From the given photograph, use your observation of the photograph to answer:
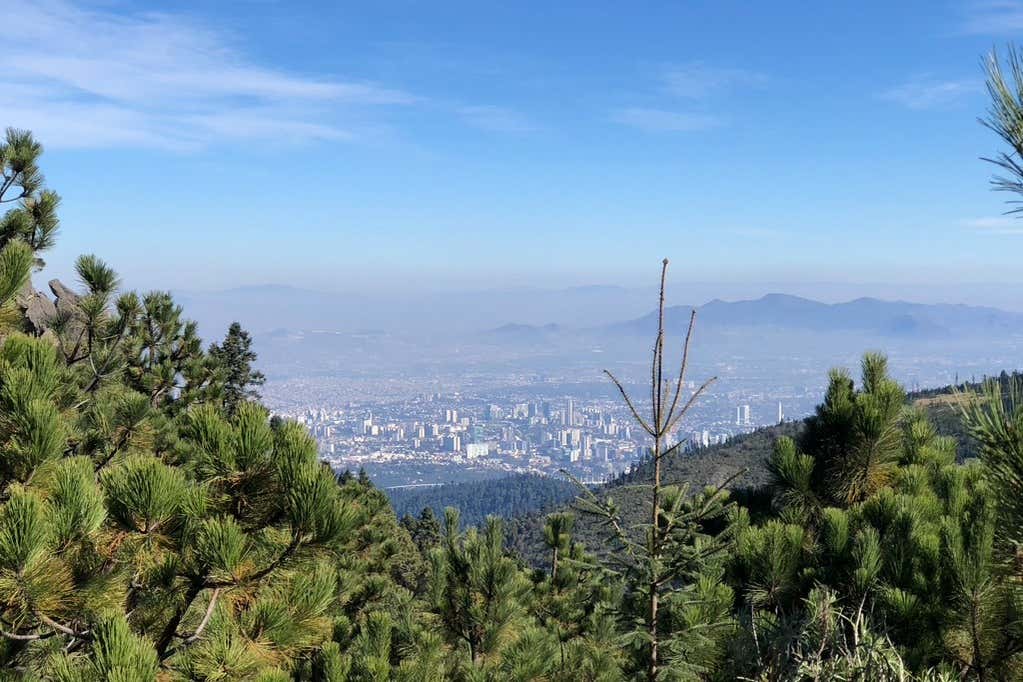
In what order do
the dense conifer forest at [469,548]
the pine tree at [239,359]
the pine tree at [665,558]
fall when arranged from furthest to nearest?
the pine tree at [239,359] → the pine tree at [665,558] → the dense conifer forest at [469,548]

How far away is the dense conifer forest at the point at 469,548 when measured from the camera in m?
2.50

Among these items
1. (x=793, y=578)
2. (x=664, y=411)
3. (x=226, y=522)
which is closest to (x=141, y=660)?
(x=226, y=522)

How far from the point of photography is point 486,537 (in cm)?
696

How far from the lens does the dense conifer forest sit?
8.20 ft

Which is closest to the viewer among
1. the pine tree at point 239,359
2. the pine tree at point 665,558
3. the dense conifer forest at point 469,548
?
the dense conifer forest at point 469,548

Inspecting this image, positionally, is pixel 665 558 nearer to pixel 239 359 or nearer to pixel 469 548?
pixel 469 548

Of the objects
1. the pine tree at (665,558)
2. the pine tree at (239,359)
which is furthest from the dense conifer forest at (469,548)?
the pine tree at (239,359)

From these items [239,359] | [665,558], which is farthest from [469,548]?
[239,359]

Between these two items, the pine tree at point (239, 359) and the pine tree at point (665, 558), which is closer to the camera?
the pine tree at point (665, 558)

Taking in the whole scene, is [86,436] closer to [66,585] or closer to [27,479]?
[27,479]

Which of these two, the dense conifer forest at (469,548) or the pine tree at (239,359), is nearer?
the dense conifer forest at (469,548)

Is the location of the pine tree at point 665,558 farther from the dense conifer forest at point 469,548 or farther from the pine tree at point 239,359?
the pine tree at point 239,359

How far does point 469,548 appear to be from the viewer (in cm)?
694

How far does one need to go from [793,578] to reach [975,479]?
144cm
